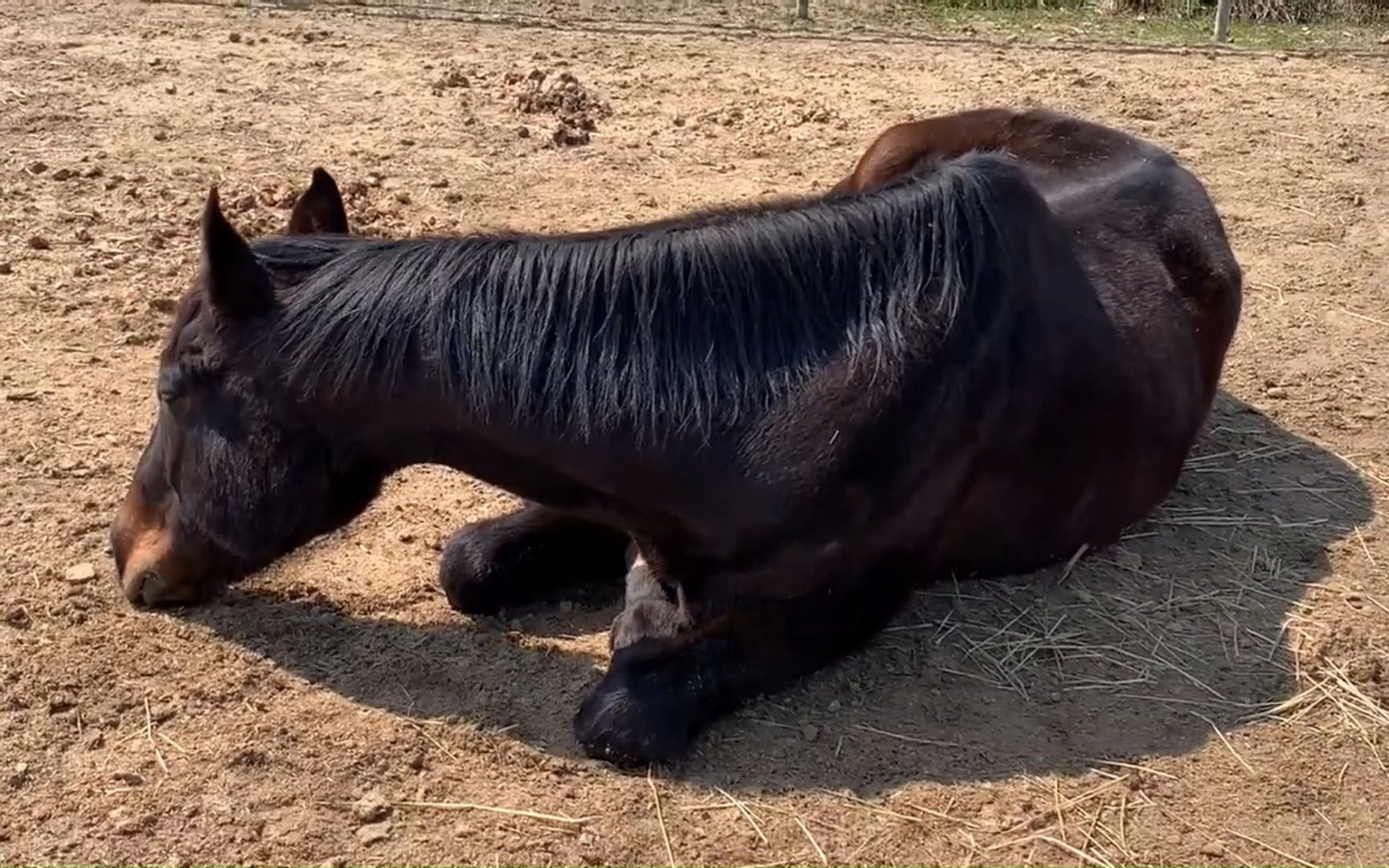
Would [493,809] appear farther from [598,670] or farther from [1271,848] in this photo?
[1271,848]

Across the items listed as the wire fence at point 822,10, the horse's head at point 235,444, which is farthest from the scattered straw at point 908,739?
the wire fence at point 822,10

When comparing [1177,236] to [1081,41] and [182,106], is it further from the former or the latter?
[1081,41]

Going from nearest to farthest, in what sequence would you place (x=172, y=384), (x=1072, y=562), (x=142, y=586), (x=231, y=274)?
(x=231, y=274)
(x=172, y=384)
(x=142, y=586)
(x=1072, y=562)

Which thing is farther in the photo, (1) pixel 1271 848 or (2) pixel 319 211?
(2) pixel 319 211

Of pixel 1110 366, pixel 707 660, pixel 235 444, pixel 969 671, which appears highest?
pixel 235 444

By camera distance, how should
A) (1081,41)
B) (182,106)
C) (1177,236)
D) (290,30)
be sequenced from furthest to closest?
(1081,41) → (290,30) → (182,106) → (1177,236)

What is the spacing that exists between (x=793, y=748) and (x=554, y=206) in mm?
3969

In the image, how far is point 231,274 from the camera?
323 cm

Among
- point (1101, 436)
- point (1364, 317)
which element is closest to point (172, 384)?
point (1101, 436)

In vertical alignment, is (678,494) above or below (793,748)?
above

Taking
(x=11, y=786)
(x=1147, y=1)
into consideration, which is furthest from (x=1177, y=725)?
(x=1147, y=1)

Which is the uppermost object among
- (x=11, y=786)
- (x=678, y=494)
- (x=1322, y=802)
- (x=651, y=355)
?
(x=651, y=355)

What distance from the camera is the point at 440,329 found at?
3197 millimetres

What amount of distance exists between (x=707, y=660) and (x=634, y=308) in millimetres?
900
